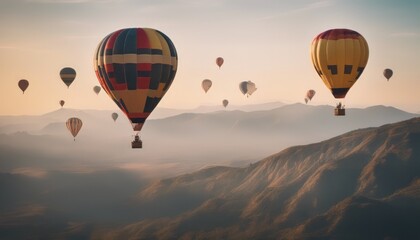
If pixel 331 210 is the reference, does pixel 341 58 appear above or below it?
above

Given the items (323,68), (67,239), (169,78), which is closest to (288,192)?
(67,239)

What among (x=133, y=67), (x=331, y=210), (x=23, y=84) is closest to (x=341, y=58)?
(x=133, y=67)

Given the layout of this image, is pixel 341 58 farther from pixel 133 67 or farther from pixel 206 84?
pixel 206 84

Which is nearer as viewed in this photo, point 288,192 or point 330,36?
point 330,36

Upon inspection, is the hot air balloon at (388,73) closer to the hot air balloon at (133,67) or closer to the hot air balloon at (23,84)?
the hot air balloon at (133,67)

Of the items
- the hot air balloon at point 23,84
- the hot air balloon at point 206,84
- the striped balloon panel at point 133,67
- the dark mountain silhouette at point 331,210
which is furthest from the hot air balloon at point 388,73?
the hot air balloon at point 23,84

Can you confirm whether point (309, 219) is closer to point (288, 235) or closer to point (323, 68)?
point (288, 235)
